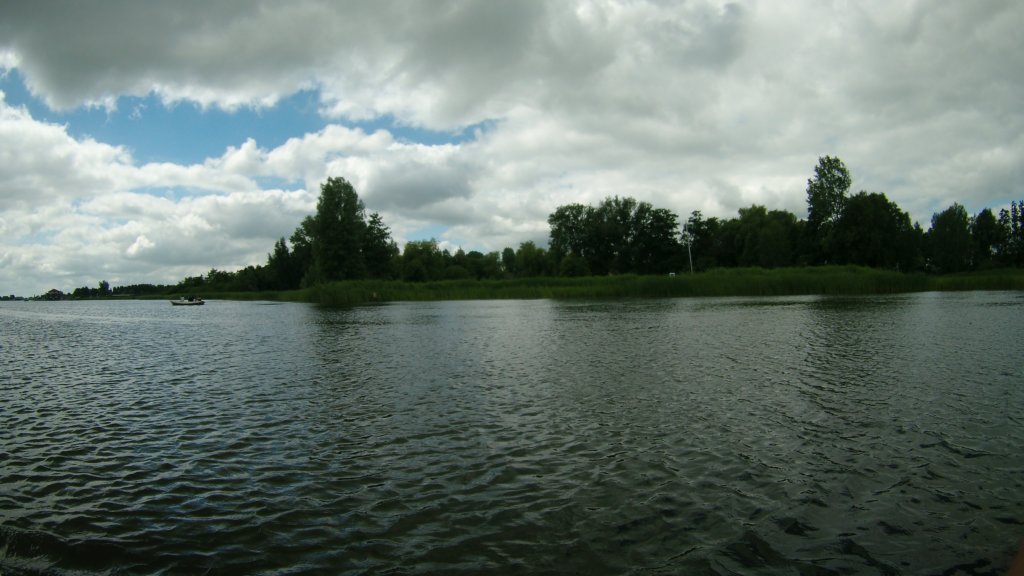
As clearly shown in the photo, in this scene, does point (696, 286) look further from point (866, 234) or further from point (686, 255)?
point (686, 255)

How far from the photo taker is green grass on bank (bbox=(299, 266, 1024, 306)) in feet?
A: 196

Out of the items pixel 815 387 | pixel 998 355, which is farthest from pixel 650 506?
pixel 998 355

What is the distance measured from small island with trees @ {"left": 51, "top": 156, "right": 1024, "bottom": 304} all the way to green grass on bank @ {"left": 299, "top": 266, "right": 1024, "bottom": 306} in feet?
0.49

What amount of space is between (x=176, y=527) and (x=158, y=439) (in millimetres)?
4547

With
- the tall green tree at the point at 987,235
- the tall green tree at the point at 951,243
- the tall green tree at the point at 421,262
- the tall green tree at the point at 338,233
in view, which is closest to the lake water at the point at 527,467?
the tall green tree at the point at 338,233

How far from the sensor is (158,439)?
10234mm

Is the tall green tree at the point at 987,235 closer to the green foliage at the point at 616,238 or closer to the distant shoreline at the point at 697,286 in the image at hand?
the green foliage at the point at 616,238

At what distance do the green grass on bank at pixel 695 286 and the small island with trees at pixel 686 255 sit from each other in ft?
0.49

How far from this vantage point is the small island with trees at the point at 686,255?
64750 millimetres

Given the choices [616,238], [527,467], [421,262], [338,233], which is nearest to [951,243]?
[616,238]

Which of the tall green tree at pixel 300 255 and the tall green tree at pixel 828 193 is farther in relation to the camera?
the tall green tree at pixel 300 255

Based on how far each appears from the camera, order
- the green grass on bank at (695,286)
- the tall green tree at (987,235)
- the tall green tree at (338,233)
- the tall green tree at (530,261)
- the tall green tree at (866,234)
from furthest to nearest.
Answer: the tall green tree at (530,261)
the tall green tree at (987,235)
the tall green tree at (338,233)
the tall green tree at (866,234)
the green grass on bank at (695,286)

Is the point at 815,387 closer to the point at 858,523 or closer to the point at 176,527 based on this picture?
the point at 858,523

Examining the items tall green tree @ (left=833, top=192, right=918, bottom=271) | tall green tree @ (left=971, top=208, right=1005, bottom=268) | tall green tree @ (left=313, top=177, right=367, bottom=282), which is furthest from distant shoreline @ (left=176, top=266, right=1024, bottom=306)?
tall green tree @ (left=971, top=208, right=1005, bottom=268)
